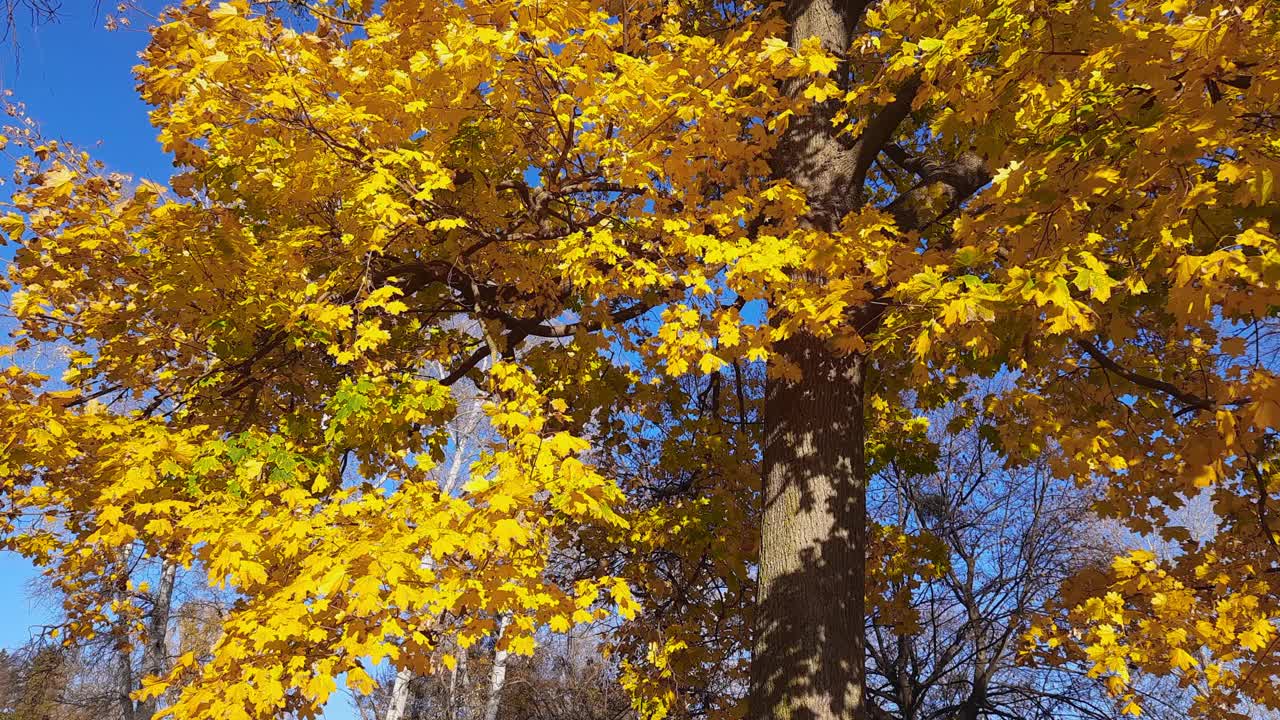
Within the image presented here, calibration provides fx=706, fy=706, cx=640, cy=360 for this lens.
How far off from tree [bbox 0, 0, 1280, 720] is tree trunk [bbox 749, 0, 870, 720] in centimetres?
2

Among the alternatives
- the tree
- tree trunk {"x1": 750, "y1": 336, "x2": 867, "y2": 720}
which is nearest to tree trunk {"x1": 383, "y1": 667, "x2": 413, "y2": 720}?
the tree

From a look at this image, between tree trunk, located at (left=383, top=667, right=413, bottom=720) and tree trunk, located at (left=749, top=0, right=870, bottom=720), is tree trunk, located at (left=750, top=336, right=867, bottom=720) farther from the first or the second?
tree trunk, located at (left=383, top=667, right=413, bottom=720)

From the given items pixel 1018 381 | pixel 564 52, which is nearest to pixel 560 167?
pixel 564 52

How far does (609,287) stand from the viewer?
477cm

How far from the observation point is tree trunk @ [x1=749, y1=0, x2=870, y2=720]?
13.9 feet

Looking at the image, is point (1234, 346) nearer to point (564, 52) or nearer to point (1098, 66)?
point (1098, 66)

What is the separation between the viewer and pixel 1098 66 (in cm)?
294

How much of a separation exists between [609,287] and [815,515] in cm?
202

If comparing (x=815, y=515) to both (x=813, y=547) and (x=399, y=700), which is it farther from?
(x=399, y=700)

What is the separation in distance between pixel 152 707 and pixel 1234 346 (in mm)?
16151

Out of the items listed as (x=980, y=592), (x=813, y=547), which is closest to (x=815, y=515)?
(x=813, y=547)

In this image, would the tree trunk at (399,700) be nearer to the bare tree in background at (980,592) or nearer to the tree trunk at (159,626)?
the tree trunk at (159,626)

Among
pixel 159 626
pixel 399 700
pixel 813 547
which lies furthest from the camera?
pixel 399 700

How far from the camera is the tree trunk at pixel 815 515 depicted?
4.22 meters
